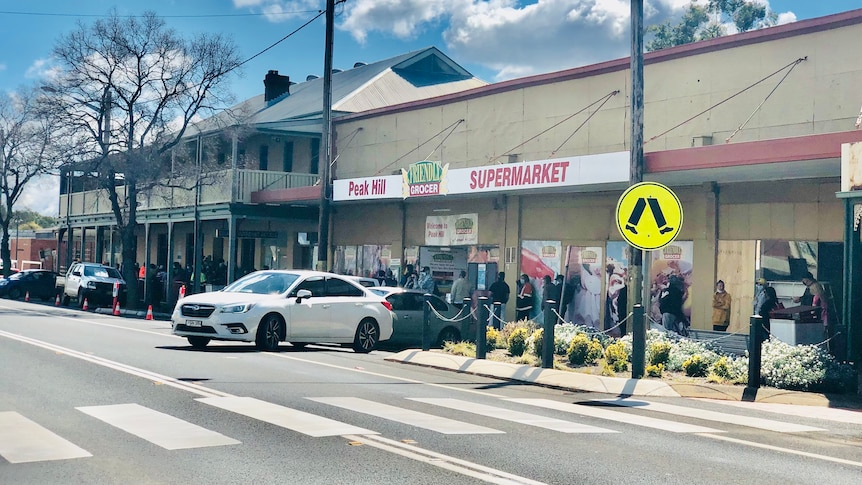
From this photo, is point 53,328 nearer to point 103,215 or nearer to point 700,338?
point 700,338

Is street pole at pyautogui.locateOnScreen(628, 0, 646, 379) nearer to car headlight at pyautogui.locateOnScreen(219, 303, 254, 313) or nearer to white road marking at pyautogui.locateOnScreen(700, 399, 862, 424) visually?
white road marking at pyautogui.locateOnScreen(700, 399, 862, 424)

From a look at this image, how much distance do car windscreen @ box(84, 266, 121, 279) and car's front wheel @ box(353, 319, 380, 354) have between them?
70.9 feet

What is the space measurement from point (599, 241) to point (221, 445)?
16.5 m

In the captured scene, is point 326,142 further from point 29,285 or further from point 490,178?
point 29,285

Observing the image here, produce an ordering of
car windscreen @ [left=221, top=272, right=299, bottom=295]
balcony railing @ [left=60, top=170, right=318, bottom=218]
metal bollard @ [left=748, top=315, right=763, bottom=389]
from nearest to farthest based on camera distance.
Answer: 1. metal bollard @ [left=748, top=315, right=763, bottom=389]
2. car windscreen @ [left=221, top=272, right=299, bottom=295]
3. balcony railing @ [left=60, top=170, right=318, bottom=218]

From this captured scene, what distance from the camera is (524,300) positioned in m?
24.2

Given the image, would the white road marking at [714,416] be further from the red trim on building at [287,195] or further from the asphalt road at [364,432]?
the red trim on building at [287,195]

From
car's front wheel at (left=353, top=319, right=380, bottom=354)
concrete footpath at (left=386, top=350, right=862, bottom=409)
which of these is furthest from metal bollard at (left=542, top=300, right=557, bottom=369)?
car's front wheel at (left=353, top=319, right=380, bottom=354)

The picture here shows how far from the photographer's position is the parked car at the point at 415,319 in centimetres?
1942

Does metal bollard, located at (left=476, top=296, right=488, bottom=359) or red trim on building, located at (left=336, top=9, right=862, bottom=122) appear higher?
red trim on building, located at (left=336, top=9, right=862, bottom=122)

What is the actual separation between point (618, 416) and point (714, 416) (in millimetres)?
1172

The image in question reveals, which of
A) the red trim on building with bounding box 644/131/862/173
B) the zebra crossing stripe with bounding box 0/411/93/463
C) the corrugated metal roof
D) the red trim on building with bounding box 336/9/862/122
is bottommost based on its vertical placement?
the zebra crossing stripe with bounding box 0/411/93/463

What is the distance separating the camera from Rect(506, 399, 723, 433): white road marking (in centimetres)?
962

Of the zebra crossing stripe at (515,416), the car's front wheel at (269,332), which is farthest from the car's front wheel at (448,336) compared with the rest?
the zebra crossing stripe at (515,416)
